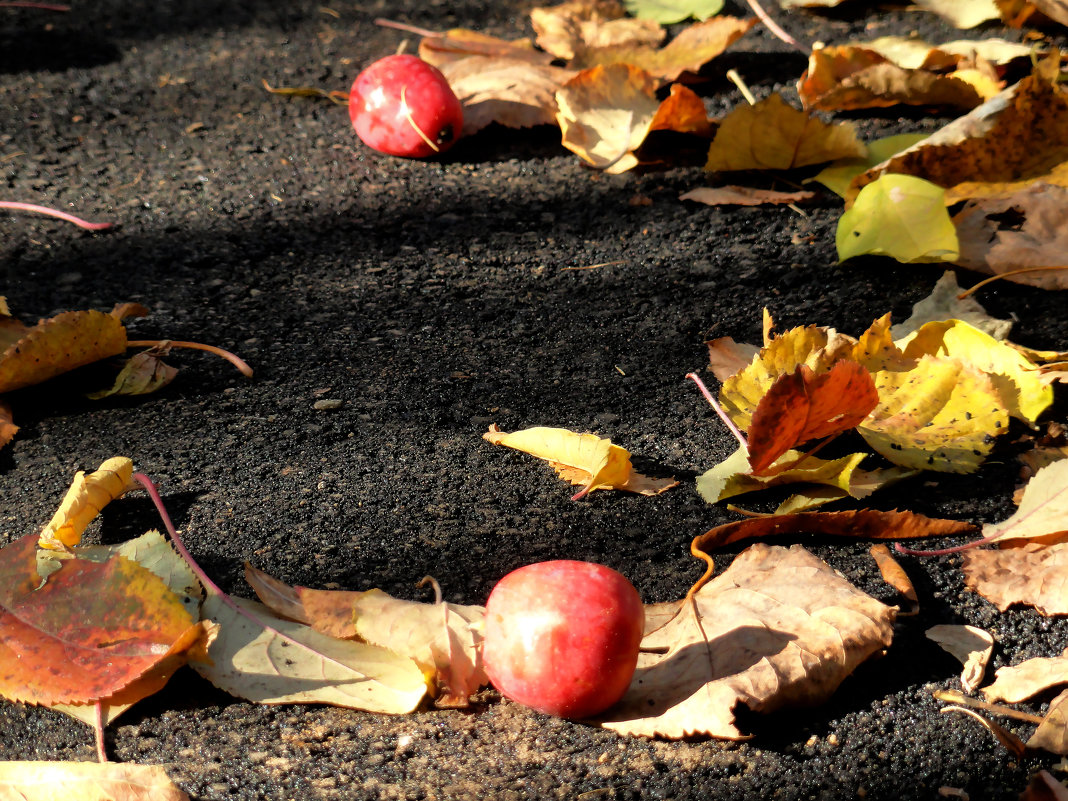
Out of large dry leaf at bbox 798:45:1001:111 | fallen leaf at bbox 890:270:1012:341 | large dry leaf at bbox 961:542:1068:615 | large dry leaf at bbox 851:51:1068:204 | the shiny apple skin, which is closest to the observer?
large dry leaf at bbox 961:542:1068:615

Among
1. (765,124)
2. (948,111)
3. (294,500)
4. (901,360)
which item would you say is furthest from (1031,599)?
(948,111)

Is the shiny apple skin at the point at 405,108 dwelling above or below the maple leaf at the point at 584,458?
above

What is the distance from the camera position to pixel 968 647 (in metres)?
1.32

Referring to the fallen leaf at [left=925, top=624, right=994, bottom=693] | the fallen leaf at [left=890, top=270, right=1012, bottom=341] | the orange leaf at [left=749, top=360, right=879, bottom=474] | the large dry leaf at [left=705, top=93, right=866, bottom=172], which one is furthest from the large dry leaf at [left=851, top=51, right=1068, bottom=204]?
the fallen leaf at [left=925, top=624, right=994, bottom=693]

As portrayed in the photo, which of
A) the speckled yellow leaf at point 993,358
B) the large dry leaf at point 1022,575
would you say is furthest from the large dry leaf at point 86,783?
the speckled yellow leaf at point 993,358

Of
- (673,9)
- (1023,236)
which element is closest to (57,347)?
(1023,236)

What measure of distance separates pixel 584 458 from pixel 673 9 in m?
2.29

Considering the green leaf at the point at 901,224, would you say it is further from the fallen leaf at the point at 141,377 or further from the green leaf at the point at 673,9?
the green leaf at the point at 673,9

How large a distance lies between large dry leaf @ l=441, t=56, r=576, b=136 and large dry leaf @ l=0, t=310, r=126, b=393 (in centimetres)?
122

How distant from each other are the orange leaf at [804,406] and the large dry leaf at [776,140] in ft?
3.59

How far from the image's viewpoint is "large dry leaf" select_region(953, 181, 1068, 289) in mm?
2062

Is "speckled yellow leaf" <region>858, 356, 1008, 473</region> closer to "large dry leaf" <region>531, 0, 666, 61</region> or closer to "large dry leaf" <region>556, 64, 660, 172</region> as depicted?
"large dry leaf" <region>556, 64, 660, 172</region>

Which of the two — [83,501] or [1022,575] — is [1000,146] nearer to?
[1022,575]

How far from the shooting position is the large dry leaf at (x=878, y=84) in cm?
266
